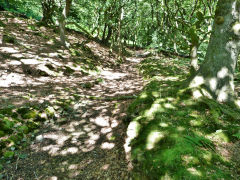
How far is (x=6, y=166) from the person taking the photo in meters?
2.95

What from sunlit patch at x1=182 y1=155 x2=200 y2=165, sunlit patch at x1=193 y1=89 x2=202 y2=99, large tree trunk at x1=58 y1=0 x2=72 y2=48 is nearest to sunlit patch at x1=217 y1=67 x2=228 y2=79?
sunlit patch at x1=193 y1=89 x2=202 y2=99

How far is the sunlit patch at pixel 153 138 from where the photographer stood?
281 centimetres

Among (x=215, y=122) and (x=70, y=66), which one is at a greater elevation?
(x=215, y=122)

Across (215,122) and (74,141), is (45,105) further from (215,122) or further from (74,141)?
(215,122)

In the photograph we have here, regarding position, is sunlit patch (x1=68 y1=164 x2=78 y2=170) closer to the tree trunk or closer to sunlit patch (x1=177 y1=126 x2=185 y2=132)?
sunlit patch (x1=177 y1=126 x2=185 y2=132)

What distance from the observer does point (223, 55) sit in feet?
13.9

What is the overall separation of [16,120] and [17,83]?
293 centimetres

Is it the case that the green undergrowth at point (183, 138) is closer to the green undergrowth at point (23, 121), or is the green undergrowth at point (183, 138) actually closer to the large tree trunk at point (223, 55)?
the large tree trunk at point (223, 55)

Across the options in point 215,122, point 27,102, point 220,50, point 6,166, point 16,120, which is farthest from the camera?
point 27,102

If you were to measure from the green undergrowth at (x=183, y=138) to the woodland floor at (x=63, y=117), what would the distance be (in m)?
0.59

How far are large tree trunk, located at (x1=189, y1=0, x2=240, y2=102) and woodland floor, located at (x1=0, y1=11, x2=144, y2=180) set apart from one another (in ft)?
8.85

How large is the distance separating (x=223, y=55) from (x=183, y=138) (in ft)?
9.71

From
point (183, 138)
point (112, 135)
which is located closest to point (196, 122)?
point (183, 138)

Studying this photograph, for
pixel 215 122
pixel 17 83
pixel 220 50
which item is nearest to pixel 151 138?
pixel 215 122
